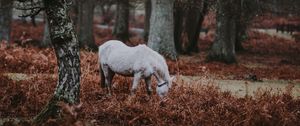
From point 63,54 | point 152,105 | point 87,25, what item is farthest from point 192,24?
point 63,54

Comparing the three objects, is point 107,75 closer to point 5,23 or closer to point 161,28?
point 161,28

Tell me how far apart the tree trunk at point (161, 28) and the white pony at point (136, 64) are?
35.3 feet

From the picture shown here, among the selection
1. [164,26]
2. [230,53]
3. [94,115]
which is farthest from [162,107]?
[230,53]

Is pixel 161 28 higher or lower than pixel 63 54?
lower

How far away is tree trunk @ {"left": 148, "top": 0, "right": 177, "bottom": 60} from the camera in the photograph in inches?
912

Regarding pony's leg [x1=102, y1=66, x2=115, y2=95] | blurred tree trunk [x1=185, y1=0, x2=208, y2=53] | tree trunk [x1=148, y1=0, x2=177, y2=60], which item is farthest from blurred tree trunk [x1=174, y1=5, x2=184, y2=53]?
pony's leg [x1=102, y1=66, x2=115, y2=95]

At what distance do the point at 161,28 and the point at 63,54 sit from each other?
1376 centimetres

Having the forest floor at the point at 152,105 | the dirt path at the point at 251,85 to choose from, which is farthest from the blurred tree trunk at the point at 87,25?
the forest floor at the point at 152,105

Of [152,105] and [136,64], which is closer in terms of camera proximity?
[152,105]

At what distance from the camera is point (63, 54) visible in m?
9.66

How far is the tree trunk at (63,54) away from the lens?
9.47m

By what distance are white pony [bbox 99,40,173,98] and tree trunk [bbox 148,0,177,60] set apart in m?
10.8

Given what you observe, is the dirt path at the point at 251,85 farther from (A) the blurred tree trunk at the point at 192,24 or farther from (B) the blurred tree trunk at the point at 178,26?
(A) the blurred tree trunk at the point at 192,24

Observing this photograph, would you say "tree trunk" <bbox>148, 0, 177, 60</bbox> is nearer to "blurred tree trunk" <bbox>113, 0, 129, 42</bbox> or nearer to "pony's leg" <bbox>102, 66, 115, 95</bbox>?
"pony's leg" <bbox>102, 66, 115, 95</bbox>
